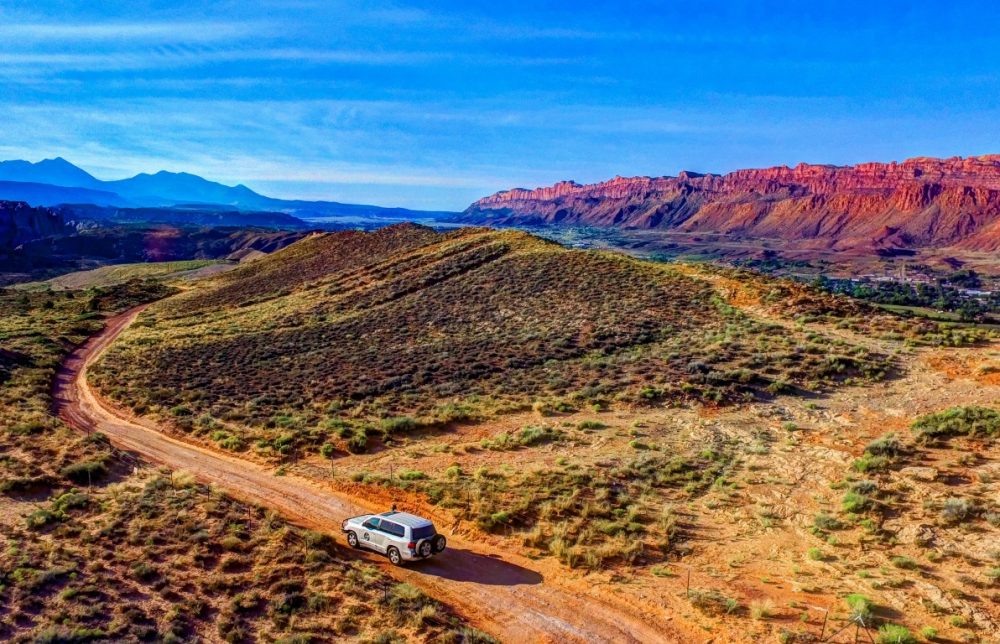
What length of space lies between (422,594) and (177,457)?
44.1 feet

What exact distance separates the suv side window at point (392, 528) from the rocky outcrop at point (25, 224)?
7682 inches

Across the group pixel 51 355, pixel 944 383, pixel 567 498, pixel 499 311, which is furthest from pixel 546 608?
pixel 51 355

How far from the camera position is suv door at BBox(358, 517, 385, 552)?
15.0 metres

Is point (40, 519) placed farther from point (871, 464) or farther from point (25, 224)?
point (25, 224)

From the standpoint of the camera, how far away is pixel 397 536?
48.2 ft

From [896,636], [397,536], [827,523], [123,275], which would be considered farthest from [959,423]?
[123,275]

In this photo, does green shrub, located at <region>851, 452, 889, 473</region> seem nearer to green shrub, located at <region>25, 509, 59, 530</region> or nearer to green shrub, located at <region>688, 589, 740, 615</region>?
green shrub, located at <region>688, 589, 740, 615</region>

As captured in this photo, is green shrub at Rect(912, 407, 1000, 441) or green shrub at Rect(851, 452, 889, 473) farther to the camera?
green shrub at Rect(912, 407, 1000, 441)

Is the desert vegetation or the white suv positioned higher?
the white suv

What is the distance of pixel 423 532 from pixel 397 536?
2.14 ft

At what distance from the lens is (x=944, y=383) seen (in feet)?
79.0

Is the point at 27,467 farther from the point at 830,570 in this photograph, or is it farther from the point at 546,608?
the point at 830,570

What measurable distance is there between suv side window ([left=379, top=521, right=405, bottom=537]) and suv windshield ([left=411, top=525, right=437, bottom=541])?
356mm

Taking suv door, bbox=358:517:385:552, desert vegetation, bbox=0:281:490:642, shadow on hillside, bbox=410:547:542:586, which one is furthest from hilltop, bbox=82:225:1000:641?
desert vegetation, bbox=0:281:490:642
